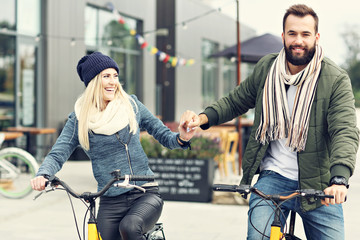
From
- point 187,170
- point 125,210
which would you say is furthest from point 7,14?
point 125,210

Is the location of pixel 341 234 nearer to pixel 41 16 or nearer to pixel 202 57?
pixel 41 16

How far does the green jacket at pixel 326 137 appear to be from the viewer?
315 cm

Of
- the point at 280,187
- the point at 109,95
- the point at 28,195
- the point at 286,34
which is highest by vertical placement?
the point at 286,34

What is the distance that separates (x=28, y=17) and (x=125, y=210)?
35.2 ft

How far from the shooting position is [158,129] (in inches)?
156

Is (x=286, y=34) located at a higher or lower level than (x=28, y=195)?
higher

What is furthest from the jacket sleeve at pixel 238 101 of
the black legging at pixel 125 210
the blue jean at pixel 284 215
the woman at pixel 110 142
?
the black legging at pixel 125 210

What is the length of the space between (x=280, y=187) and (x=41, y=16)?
11.5 m

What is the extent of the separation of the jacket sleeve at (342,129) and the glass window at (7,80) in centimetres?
1063

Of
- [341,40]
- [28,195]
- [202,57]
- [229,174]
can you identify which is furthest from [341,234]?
[341,40]

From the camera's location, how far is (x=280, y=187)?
3439mm

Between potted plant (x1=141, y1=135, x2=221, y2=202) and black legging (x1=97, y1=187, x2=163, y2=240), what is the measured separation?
480cm

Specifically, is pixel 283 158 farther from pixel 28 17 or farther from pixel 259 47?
pixel 28 17

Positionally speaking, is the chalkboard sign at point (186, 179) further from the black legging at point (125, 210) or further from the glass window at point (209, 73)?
the glass window at point (209, 73)
